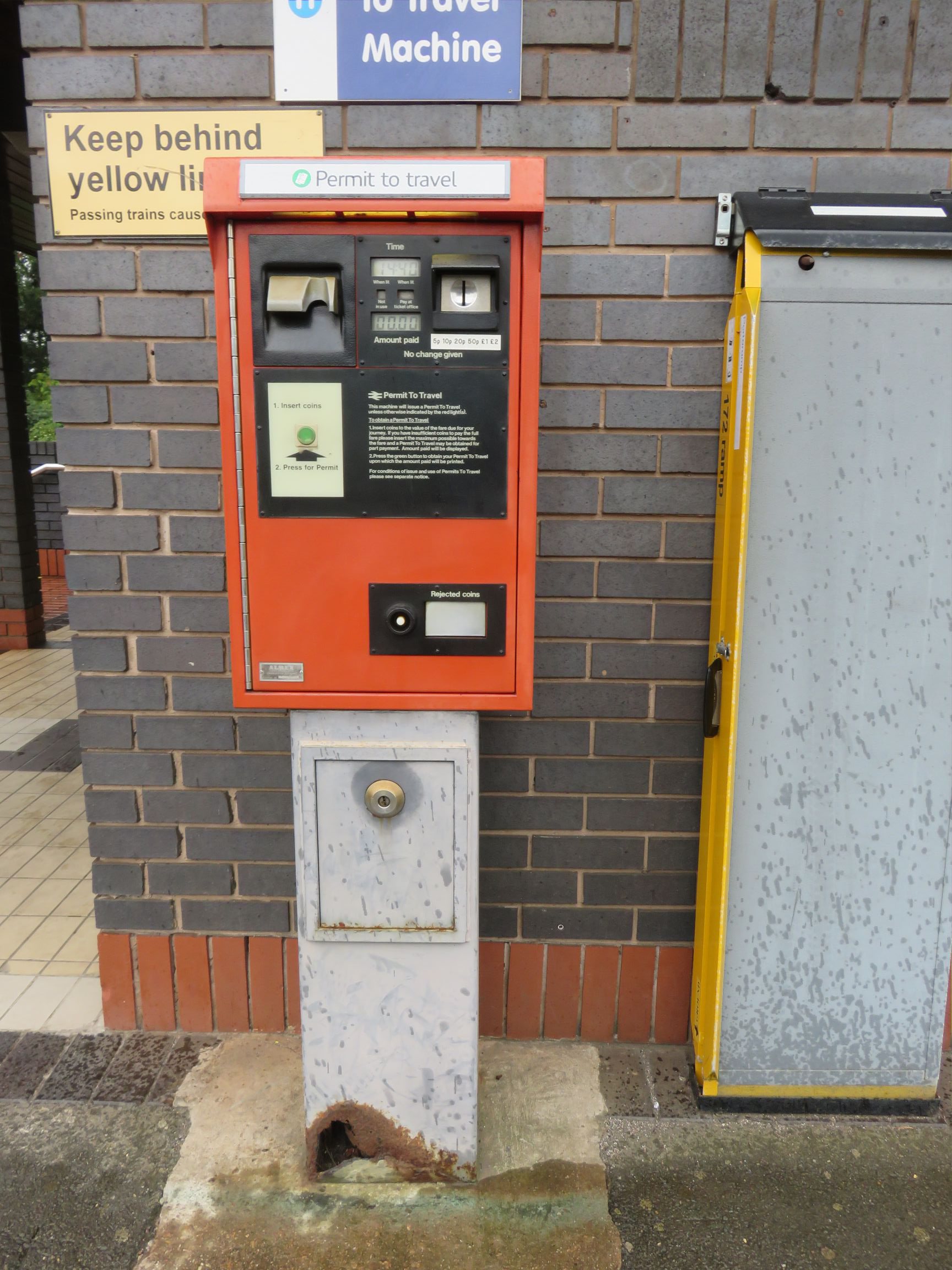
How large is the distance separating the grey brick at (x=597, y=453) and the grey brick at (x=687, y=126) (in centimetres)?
76

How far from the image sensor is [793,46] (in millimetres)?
2266

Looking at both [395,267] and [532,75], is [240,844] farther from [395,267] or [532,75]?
[532,75]

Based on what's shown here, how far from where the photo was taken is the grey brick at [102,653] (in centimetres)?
260

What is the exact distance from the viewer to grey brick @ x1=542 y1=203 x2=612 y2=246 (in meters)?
Answer: 2.34

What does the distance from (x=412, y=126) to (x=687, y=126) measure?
28.1 inches

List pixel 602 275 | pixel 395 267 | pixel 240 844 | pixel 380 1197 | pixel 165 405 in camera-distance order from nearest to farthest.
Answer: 1. pixel 395 267
2. pixel 380 1197
3. pixel 602 275
4. pixel 165 405
5. pixel 240 844

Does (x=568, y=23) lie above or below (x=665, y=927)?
above

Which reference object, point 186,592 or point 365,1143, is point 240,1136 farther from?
point 186,592

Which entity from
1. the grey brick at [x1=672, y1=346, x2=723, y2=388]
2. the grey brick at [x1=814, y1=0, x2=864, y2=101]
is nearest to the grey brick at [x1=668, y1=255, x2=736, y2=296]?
the grey brick at [x1=672, y1=346, x2=723, y2=388]

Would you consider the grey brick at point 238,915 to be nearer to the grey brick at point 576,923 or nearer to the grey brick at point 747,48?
the grey brick at point 576,923

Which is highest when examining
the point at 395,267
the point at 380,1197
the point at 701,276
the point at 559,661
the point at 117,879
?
the point at 701,276

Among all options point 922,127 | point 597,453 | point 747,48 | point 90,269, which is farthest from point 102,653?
point 922,127

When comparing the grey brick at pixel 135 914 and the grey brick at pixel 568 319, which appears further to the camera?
the grey brick at pixel 135 914

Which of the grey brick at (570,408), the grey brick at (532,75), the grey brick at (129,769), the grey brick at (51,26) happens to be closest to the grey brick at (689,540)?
the grey brick at (570,408)
